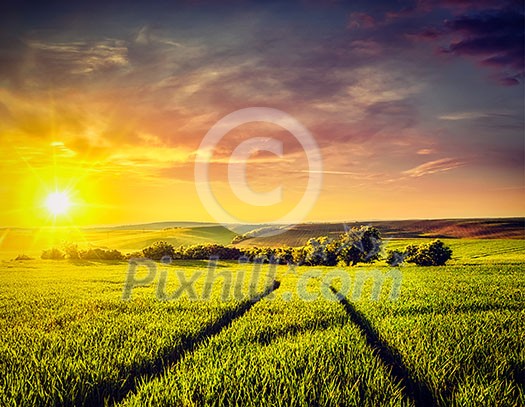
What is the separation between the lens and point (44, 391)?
442 centimetres

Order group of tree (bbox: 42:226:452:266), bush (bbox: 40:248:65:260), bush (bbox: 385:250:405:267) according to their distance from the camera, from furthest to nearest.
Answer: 1. bush (bbox: 40:248:65:260)
2. bush (bbox: 385:250:405:267)
3. group of tree (bbox: 42:226:452:266)

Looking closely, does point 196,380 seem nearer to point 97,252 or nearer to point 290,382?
point 290,382

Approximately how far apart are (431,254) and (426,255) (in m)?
0.55

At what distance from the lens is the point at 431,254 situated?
36812mm

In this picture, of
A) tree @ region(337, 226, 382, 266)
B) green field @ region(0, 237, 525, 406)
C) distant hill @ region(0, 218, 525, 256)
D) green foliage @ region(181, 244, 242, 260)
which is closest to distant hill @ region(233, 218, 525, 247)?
distant hill @ region(0, 218, 525, 256)

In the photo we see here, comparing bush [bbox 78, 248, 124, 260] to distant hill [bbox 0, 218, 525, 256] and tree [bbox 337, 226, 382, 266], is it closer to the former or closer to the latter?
distant hill [bbox 0, 218, 525, 256]

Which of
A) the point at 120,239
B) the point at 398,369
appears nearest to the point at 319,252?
the point at 398,369

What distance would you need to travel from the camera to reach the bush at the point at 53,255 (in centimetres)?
5294

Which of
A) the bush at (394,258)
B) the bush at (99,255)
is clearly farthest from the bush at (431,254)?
the bush at (99,255)

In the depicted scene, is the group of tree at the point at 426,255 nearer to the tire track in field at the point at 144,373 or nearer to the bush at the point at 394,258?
the bush at the point at 394,258

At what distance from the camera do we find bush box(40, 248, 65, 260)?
174 feet

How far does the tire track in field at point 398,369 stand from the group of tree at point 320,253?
3294 centimetres

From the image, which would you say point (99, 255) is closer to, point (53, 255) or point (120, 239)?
point (53, 255)

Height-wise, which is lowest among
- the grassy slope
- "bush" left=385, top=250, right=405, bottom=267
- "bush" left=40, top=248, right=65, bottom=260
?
the grassy slope
